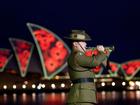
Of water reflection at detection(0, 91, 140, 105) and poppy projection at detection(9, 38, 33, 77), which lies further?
poppy projection at detection(9, 38, 33, 77)

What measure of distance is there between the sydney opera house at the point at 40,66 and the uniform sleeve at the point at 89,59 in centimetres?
4551

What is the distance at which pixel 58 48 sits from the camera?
5378 cm

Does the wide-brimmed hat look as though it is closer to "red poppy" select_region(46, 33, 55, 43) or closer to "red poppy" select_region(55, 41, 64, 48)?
"red poppy" select_region(46, 33, 55, 43)

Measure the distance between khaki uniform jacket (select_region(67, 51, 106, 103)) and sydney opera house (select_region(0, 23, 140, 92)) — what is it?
45.4 metres

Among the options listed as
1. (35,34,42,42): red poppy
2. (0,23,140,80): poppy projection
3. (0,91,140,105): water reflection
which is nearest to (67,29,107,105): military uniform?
(0,91,140,105): water reflection

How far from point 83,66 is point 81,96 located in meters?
0.32

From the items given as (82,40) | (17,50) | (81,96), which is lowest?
(81,96)

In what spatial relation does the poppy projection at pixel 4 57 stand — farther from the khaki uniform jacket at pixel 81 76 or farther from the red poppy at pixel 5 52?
the khaki uniform jacket at pixel 81 76

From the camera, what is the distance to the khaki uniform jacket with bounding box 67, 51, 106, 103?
19.0ft

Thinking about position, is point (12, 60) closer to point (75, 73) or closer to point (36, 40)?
point (36, 40)

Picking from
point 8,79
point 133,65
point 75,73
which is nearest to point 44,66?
point 8,79

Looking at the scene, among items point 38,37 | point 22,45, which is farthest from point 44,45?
point 22,45

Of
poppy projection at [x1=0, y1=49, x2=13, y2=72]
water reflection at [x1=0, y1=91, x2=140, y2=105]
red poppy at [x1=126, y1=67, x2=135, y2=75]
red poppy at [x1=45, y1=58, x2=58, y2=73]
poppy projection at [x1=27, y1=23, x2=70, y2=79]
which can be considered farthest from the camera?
red poppy at [x1=126, y1=67, x2=135, y2=75]

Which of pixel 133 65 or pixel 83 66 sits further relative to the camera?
pixel 133 65
